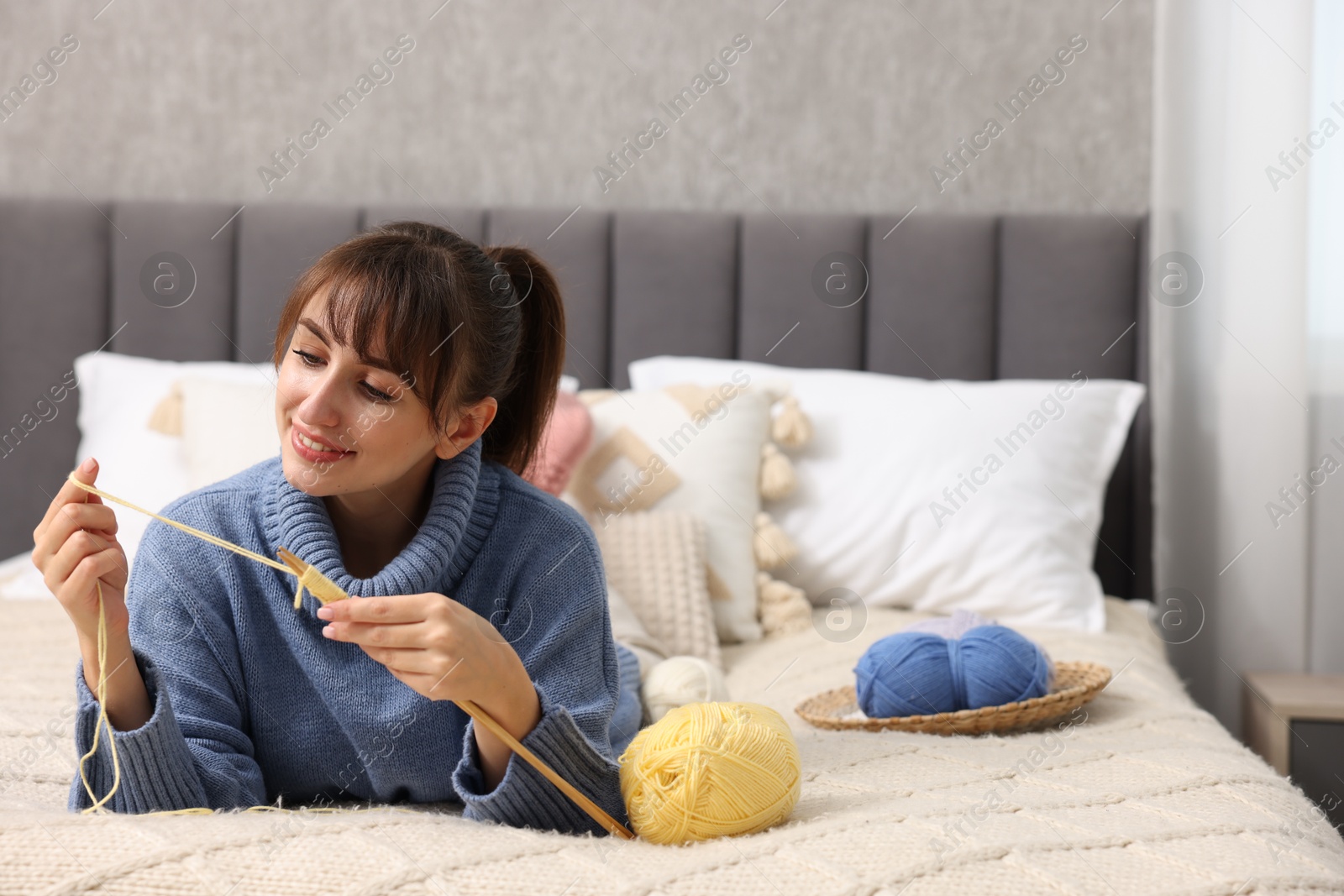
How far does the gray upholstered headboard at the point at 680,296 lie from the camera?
2119 millimetres

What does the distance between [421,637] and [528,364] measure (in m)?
0.43

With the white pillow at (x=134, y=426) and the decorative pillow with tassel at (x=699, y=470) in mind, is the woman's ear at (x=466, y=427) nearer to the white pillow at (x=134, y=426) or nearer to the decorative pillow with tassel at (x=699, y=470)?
the decorative pillow with tassel at (x=699, y=470)

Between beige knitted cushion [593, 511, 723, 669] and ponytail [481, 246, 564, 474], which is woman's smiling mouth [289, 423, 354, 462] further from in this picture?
beige knitted cushion [593, 511, 723, 669]

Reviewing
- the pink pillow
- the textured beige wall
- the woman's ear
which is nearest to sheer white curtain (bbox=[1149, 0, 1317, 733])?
the textured beige wall

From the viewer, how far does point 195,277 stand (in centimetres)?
217

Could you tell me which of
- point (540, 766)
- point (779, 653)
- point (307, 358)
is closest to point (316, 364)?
point (307, 358)

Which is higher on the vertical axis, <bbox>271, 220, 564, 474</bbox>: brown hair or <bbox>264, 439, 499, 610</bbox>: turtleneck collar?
<bbox>271, 220, 564, 474</bbox>: brown hair

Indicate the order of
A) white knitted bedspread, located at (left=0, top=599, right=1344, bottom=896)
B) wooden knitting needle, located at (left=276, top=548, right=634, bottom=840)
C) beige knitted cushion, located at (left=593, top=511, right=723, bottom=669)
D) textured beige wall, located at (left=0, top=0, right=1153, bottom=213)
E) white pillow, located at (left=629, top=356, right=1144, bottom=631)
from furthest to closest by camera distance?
textured beige wall, located at (left=0, top=0, right=1153, bottom=213) → white pillow, located at (left=629, top=356, right=1144, bottom=631) → beige knitted cushion, located at (left=593, top=511, right=723, bottom=669) → wooden knitting needle, located at (left=276, top=548, right=634, bottom=840) → white knitted bedspread, located at (left=0, top=599, right=1344, bottom=896)

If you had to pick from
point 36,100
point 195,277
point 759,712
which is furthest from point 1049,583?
point 36,100

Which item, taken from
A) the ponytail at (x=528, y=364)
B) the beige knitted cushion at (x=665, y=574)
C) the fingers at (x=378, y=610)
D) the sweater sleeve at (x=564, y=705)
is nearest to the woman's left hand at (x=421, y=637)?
the fingers at (x=378, y=610)

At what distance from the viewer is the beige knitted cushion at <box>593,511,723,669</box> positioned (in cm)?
156

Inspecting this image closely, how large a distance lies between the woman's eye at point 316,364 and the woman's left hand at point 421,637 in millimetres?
193

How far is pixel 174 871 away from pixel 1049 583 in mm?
1396

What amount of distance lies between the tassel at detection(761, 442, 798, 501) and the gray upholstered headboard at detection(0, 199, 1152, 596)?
374mm
